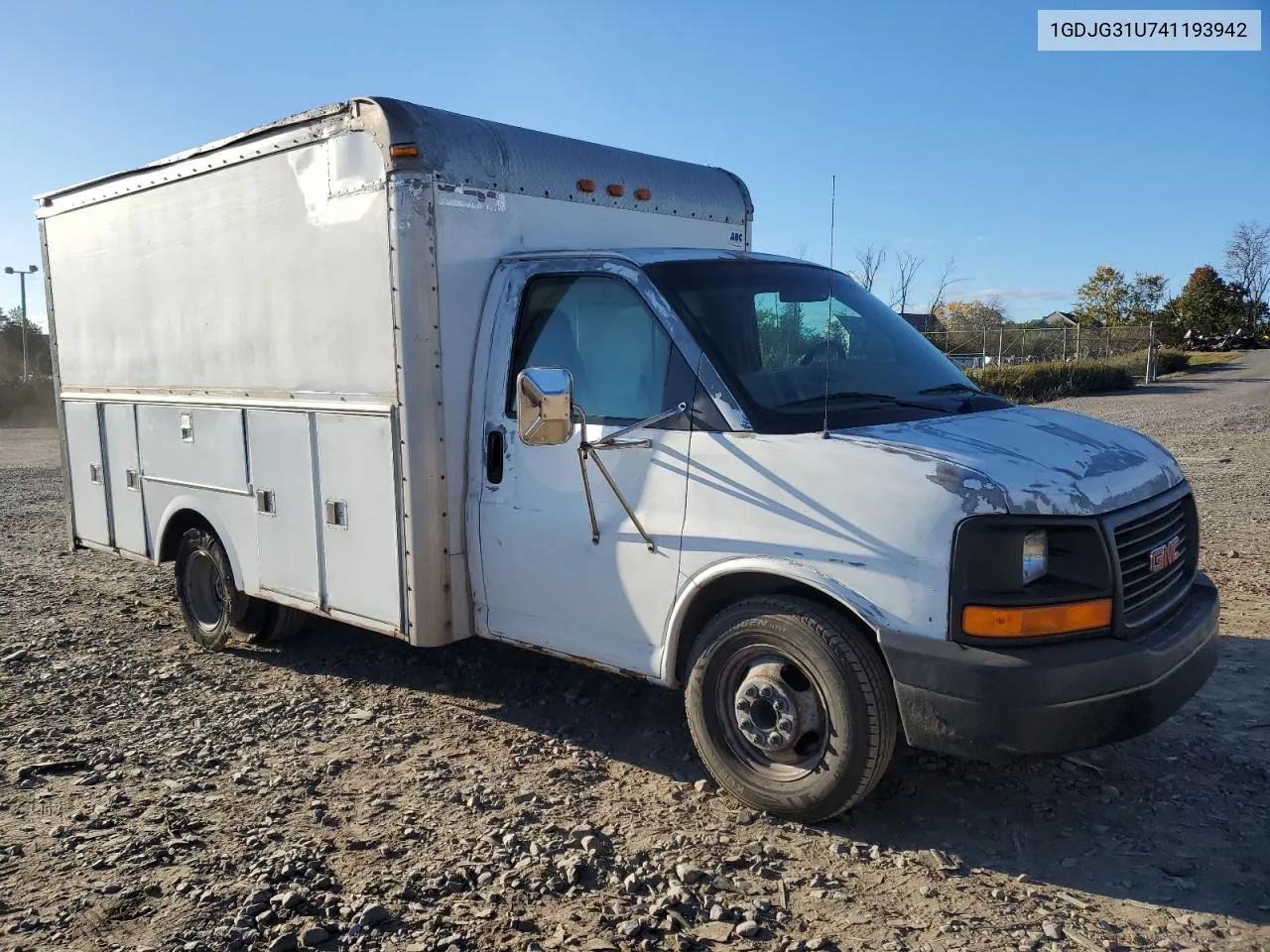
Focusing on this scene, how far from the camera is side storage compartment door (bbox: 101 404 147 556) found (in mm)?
6445

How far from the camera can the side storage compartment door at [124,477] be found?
6445mm

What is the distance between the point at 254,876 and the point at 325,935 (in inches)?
19.8

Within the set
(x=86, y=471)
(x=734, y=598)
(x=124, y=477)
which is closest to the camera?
(x=734, y=598)

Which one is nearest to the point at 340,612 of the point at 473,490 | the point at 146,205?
the point at 473,490

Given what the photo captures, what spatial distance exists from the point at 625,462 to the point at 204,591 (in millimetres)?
3549

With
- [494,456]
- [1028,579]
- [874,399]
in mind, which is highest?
[874,399]

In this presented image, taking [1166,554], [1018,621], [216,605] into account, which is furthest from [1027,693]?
[216,605]

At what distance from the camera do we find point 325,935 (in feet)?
9.98

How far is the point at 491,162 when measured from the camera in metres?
4.59

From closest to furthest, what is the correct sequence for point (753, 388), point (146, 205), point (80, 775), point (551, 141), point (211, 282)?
1. point (753, 388)
2. point (80, 775)
3. point (551, 141)
4. point (211, 282)
5. point (146, 205)

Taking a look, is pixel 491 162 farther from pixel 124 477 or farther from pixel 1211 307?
pixel 1211 307

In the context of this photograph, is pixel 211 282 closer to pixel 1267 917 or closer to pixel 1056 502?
pixel 1056 502

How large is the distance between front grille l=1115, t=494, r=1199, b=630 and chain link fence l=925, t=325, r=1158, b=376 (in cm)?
2227

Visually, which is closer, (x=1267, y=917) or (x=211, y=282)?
(x=1267, y=917)
